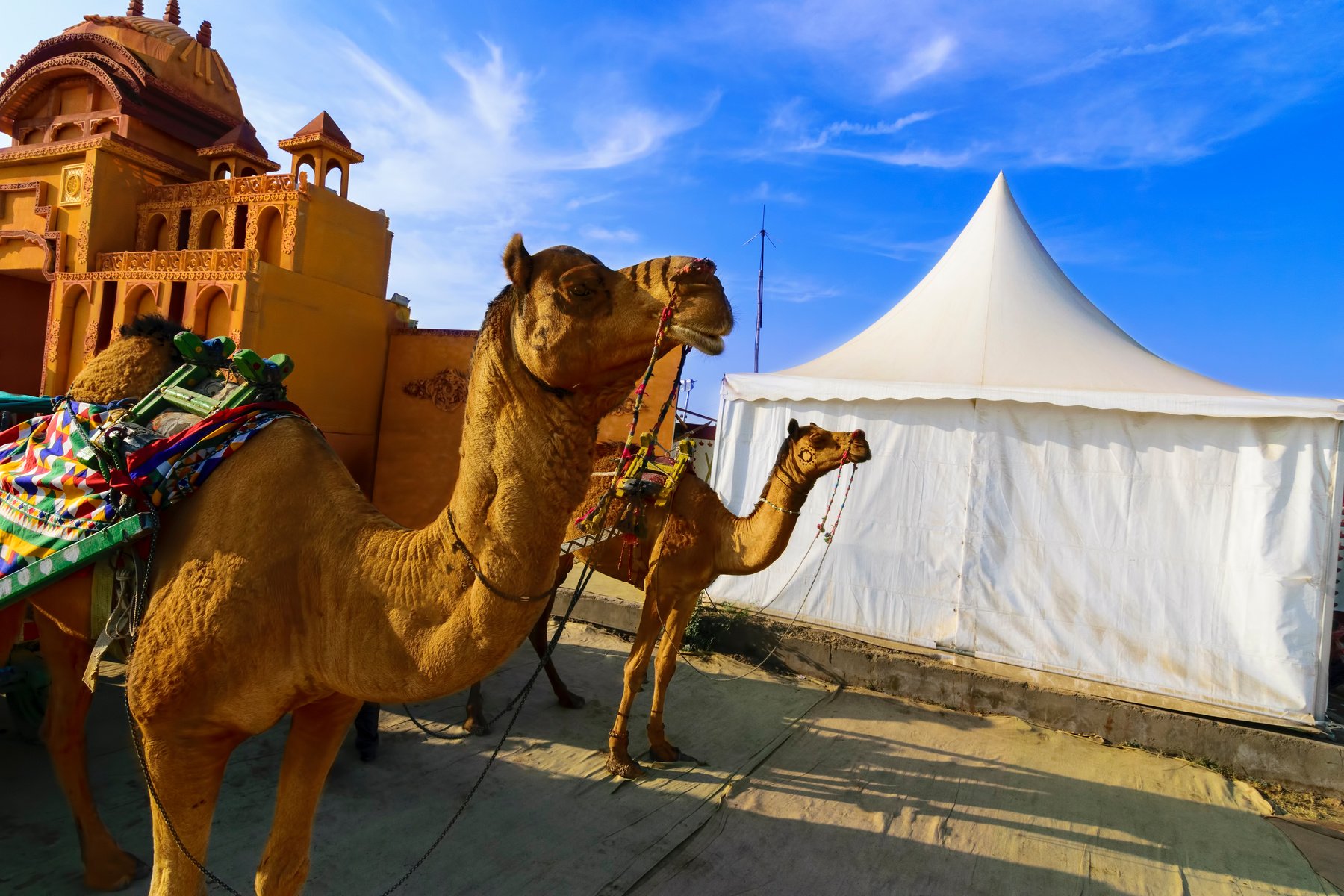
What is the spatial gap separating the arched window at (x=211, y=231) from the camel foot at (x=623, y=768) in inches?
268

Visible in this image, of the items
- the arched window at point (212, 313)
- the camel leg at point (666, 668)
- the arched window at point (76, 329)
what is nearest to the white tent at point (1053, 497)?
the camel leg at point (666, 668)

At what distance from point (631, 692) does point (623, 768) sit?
0.43m

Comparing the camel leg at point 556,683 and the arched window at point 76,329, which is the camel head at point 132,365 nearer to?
the camel leg at point 556,683

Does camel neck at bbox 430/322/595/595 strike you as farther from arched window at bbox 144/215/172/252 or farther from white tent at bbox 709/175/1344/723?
arched window at bbox 144/215/172/252

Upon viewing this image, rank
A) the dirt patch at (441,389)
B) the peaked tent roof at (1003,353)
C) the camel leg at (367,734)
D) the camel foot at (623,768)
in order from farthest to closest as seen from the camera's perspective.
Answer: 1. the dirt patch at (441,389)
2. the peaked tent roof at (1003,353)
3. the camel foot at (623,768)
4. the camel leg at (367,734)

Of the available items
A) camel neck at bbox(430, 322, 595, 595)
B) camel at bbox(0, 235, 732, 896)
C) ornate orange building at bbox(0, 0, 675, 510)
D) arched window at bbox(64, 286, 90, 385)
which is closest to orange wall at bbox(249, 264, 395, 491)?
ornate orange building at bbox(0, 0, 675, 510)

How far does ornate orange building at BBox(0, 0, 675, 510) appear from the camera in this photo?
6.95 metres

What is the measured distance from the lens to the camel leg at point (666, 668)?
4.52 metres

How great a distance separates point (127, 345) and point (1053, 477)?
265 inches

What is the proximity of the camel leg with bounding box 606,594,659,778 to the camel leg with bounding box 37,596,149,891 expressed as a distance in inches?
89.5

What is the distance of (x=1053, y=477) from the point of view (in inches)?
254

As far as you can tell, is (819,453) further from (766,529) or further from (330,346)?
(330,346)

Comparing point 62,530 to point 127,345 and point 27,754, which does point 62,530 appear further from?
point 27,754

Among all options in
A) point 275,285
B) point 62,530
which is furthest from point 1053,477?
point 275,285
